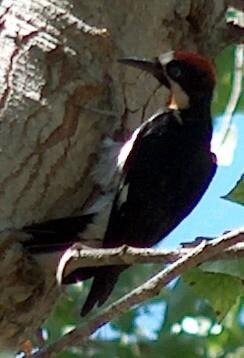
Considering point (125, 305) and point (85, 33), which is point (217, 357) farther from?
point (125, 305)

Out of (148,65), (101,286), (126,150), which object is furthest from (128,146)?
(101,286)

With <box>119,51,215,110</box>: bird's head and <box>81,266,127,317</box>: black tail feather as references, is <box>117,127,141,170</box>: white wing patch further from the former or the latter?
<box>81,266,127,317</box>: black tail feather

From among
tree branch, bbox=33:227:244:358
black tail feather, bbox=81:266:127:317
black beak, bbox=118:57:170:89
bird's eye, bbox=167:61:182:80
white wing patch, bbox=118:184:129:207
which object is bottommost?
black tail feather, bbox=81:266:127:317

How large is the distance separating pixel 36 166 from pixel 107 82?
0.27 meters

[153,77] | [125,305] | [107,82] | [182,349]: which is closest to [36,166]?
[107,82]

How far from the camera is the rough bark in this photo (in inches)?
84.6

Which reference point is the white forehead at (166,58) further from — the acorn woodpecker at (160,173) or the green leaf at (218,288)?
the green leaf at (218,288)

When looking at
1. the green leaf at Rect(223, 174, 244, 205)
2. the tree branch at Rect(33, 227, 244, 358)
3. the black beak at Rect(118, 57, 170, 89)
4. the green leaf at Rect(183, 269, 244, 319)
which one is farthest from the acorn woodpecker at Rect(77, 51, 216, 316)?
the tree branch at Rect(33, 227, 244, 358)

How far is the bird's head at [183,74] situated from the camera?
2.35 m

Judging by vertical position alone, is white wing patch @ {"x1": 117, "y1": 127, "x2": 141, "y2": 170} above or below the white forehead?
below

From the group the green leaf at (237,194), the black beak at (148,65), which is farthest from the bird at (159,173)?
the green leaf at (237,194)

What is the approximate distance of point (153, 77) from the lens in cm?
244

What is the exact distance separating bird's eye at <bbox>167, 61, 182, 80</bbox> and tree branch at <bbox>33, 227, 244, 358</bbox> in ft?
2.87

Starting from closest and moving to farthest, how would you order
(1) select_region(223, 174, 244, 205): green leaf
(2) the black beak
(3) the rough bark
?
(1) select_region(223, 174, 244, 205): green leaf < (3) the rough bark < (2) the black beak
